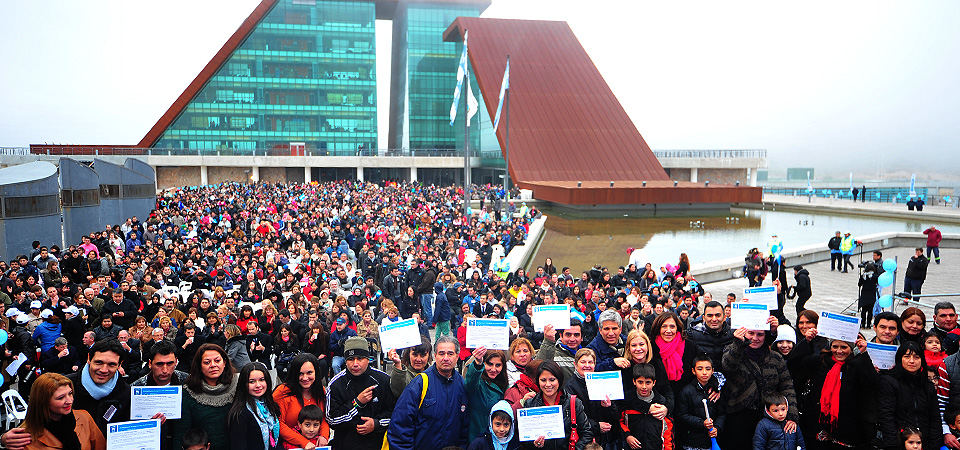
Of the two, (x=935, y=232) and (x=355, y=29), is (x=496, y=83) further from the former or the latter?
(x=935, y=232)

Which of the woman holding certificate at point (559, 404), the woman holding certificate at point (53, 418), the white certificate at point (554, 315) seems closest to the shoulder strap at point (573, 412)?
the woman holding certificate at point (559, 404)

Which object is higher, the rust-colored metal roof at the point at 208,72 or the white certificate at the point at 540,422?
the rust-colored metal roof at the point at 208,72

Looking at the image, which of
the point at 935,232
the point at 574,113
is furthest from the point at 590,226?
the point at 574,113

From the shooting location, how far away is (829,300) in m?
12.9

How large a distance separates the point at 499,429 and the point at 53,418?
2.77 meters

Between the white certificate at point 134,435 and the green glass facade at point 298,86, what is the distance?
58104 millimetres

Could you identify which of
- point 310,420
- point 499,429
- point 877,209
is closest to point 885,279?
point 499,429

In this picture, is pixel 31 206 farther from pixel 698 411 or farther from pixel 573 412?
pixel 698 411

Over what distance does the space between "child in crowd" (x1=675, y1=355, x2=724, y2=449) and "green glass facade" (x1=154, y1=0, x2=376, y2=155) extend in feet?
191

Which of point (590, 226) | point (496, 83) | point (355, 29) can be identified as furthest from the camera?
point (355, 29)

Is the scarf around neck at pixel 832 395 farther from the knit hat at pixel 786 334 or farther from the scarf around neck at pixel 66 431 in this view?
the scarf around neck at pixel 66 431

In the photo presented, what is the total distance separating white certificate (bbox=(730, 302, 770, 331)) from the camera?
474 centimetres

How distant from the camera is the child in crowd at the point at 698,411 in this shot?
453 centimetres

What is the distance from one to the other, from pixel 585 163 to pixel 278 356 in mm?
38470
